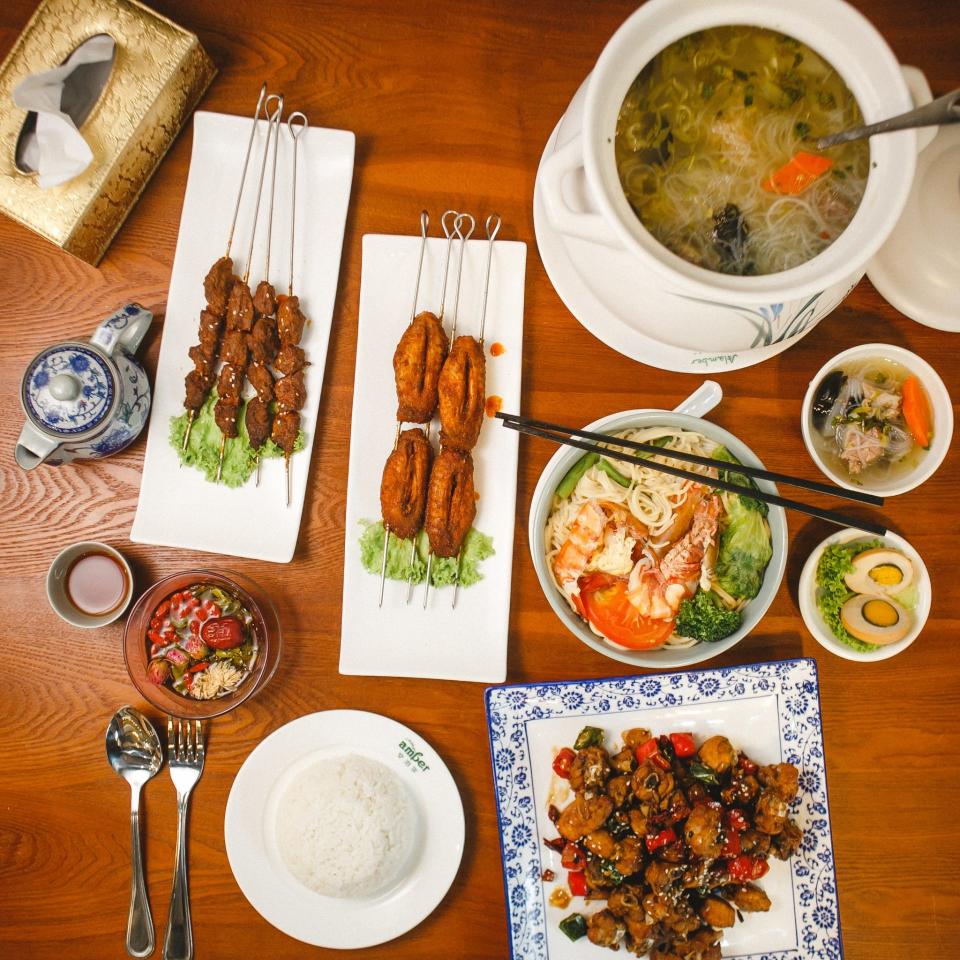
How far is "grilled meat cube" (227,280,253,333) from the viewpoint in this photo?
2074 millimetres

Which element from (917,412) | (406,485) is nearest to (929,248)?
(917,412)

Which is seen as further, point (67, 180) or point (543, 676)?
point (543, 676)

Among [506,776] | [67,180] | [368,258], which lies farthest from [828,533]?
[67,180]

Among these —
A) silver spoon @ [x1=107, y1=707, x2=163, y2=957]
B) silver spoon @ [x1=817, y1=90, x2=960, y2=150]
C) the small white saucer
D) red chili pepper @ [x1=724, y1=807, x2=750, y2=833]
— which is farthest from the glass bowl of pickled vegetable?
silver spoon @ [x1=817, y1=90, x2=960, y2=150]

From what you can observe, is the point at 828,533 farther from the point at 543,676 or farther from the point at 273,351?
the point at 273,351

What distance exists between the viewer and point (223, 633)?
2.02 m

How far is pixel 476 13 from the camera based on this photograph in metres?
2.09

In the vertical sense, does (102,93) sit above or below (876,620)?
above

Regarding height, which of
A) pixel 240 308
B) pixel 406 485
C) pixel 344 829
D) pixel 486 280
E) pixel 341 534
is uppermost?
pixel 486 280

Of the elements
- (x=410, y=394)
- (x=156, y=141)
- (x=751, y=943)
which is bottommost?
(x=751, y=943)

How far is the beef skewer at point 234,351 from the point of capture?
208cm

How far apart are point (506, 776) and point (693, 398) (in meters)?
1.11

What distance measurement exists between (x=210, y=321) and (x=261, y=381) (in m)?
0.21

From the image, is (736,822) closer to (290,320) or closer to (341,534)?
(341,534)
